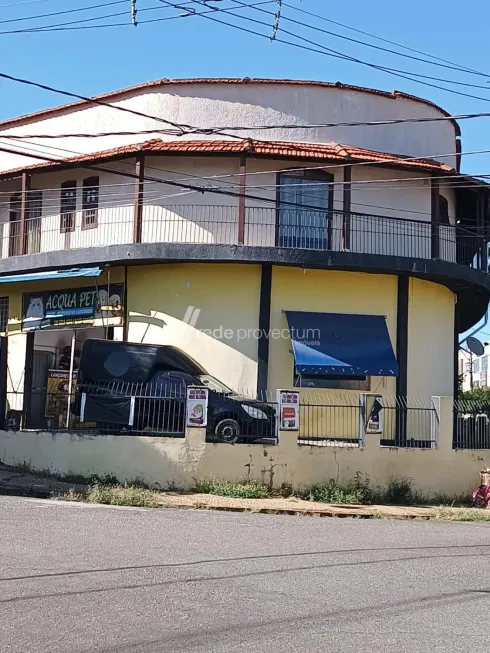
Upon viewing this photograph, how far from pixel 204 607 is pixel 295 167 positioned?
1584cm

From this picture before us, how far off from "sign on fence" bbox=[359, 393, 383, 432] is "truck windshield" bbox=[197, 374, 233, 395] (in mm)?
2859

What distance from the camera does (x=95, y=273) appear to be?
21031 mm

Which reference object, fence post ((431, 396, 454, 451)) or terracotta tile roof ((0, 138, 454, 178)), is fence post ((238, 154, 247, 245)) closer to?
terracotta tile roof ((0, 138, 454, 178))

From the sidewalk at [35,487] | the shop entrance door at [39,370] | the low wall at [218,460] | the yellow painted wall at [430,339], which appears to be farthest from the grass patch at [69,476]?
the yellow painted wall at [430,339]

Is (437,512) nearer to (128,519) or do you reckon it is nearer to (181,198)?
(128,519)

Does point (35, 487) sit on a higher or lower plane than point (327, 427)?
lower

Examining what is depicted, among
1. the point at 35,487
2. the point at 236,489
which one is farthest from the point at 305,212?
the point at 35,487

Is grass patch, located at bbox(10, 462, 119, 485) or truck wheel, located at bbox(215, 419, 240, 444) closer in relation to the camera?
grass patch, located at bbox(10, 462, 119, 485)

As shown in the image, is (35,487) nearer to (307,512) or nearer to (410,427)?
(307,512)

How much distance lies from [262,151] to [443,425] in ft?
25.8

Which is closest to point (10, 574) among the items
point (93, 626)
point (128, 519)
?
point (93, 626)

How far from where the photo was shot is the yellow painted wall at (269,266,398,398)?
69.7ft

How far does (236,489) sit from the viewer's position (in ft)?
55.2

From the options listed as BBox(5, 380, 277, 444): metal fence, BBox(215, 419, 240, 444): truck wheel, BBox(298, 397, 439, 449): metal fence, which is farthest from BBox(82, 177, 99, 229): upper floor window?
BBox(298, 397, 439, 449): metal fence
